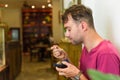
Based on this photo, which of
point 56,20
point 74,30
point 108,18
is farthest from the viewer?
point 56,20

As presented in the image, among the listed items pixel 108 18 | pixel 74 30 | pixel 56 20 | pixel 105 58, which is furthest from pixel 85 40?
pixel 56 20

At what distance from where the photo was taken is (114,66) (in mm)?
1380

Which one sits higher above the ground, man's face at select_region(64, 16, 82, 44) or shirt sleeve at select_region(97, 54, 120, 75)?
man's face at select_region(64, 16, 82, 44)

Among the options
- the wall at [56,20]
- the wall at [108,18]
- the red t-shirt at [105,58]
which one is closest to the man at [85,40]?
the red t-shirt at [105,58]

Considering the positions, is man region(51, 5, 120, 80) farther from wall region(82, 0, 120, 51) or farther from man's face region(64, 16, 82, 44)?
wall region(82, 0, 120, 51)

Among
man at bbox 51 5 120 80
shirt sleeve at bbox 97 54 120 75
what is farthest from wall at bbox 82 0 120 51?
shirt sleeve at bbox 97 54 120 75

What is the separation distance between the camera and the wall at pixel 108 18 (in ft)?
5.64

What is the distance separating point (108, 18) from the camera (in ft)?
6.14

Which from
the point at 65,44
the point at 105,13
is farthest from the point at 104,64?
the point at 65,44

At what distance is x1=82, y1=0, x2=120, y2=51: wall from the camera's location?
172 centimetres

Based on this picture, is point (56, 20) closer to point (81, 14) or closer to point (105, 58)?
point (81, 14)

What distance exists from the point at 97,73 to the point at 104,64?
3.07 feet

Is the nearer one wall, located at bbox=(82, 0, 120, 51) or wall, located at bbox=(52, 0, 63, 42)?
wall, located at bbox=(82, 0, 120, 51)

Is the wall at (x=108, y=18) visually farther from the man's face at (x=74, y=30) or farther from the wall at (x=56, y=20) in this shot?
the wall at (x=56, y=20)
